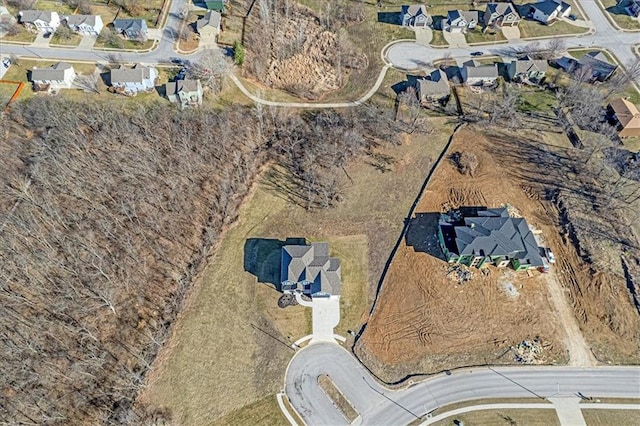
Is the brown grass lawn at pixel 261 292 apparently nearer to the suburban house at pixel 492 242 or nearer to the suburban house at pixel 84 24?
the suburban house at pixel 492 242

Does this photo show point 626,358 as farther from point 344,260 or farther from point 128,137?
point 128,137

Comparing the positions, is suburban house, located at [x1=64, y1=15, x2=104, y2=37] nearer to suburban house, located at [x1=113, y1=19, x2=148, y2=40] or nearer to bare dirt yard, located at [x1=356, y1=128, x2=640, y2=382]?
suburban house, located at [x1=113, y1=19, x2=148, y2=40]

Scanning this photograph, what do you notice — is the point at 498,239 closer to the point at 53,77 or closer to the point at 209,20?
the point at 209,20

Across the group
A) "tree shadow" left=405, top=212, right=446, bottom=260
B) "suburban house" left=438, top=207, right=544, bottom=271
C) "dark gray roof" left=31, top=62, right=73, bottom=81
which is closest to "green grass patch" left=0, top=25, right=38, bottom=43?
"dark gray roof" left=31, top=62, right=73, bottom=81

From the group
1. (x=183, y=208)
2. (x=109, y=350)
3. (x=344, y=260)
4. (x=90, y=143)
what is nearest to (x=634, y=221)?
(x=344, y=260)

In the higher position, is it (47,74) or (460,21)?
(460,21)

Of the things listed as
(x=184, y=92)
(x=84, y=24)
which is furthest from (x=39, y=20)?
(x=184, y=92)

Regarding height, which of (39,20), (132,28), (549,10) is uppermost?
(549,10)
